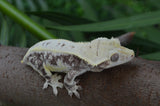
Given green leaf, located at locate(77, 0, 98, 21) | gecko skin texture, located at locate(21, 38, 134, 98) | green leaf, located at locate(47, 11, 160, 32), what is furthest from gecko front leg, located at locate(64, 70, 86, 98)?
green leaf, located at locate(77, 0, 98, 21)

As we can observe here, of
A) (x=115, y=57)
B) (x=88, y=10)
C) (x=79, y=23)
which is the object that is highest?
(x=88, y=10)

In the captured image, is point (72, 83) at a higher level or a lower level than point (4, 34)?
lower

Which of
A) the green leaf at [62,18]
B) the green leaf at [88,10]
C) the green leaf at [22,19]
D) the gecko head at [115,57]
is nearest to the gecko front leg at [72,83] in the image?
the gecko head at [115,57]

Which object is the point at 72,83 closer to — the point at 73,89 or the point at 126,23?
the point at 73,89

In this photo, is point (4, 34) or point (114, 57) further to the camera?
point (4, 34)

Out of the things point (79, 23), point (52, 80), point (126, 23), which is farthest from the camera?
point (79, 23)

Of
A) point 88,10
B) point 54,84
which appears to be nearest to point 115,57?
point 54,84

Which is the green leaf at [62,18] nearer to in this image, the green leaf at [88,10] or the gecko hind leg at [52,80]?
the green leaf at [88,10]

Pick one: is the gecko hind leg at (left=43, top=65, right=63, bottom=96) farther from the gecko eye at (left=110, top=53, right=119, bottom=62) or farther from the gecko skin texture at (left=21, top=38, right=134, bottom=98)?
the gecko eye at (left=110, top=53, right=119, bottom=62)
